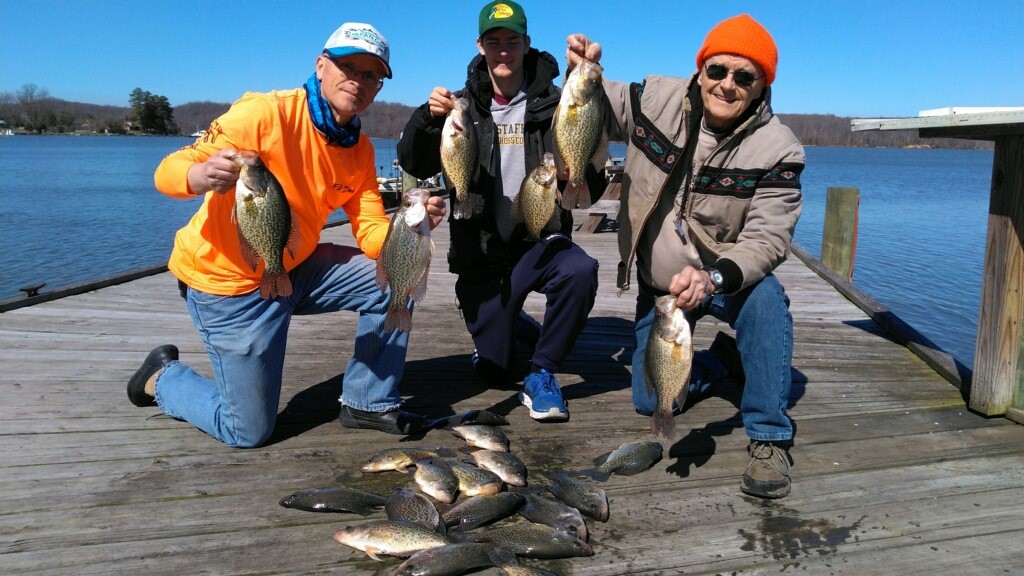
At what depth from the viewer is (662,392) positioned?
3195mm

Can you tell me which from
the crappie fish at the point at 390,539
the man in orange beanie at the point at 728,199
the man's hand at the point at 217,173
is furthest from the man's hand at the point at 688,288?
the man's hand at the point at 217,173

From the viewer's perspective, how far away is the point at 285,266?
12.5 feet

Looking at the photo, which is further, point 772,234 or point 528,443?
point 528,443

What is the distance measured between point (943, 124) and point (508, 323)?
277 centimetres

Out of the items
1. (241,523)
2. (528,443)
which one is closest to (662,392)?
(528,443)

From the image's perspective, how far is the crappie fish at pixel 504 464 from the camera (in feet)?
11.1

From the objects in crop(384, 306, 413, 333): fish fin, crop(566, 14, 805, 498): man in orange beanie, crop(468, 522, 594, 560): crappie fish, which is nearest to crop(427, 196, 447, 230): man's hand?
crop(384, 306, 413, 333): fish fin

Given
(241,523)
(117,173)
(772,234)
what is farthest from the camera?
(117,173)

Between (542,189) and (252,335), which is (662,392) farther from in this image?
(252,335)

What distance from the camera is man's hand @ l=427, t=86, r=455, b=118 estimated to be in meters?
3.97

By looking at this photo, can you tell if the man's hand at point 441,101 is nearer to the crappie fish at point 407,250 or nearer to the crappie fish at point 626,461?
the crappie fish at point 407,250

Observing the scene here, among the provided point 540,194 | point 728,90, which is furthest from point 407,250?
point 728,90

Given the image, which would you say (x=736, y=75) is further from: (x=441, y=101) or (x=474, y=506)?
(x=474, y=506)

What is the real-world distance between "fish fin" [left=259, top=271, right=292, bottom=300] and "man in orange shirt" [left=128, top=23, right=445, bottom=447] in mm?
161
